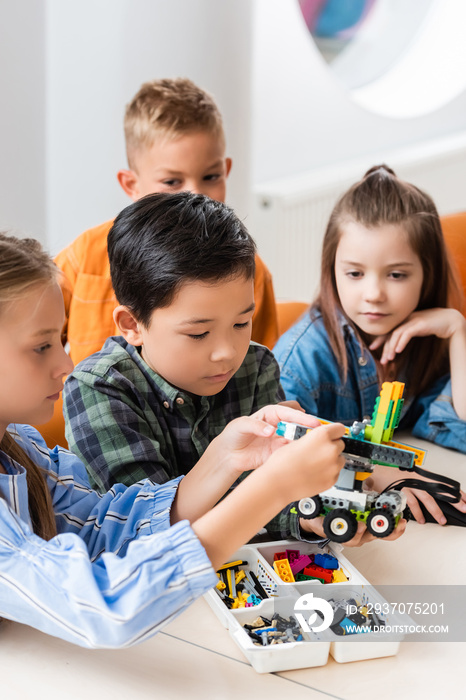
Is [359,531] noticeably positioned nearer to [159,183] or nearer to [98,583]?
[98,583]

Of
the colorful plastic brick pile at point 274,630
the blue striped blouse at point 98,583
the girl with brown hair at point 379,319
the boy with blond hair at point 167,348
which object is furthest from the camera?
the girl with brown hair at point 379,319

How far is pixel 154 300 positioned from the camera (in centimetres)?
116

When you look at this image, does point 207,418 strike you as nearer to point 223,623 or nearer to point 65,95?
point 223,623

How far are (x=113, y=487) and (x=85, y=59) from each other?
2.11m

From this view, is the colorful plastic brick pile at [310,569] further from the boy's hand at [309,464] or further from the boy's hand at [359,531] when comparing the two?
the boy's hand at [309,464]

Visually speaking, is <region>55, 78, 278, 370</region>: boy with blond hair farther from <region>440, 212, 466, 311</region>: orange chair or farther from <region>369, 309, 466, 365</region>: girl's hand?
<region>440, 212, 466, 311</region>: orange chair

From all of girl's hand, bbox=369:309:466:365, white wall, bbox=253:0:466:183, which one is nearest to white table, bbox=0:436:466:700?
girl's hand, bbox=369:309:466:365

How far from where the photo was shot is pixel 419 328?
1691 mm

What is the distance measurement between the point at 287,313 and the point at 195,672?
128cm

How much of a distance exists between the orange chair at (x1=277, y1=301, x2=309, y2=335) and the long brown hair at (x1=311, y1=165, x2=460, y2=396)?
0.30m

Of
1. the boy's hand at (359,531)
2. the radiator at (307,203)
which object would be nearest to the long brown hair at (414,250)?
the boy's hand at (359,531)

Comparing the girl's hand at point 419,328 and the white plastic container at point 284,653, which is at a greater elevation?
the girl's hand at point 419,328

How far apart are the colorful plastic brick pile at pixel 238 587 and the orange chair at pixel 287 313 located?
0.99 m

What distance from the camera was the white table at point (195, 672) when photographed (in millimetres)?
843
